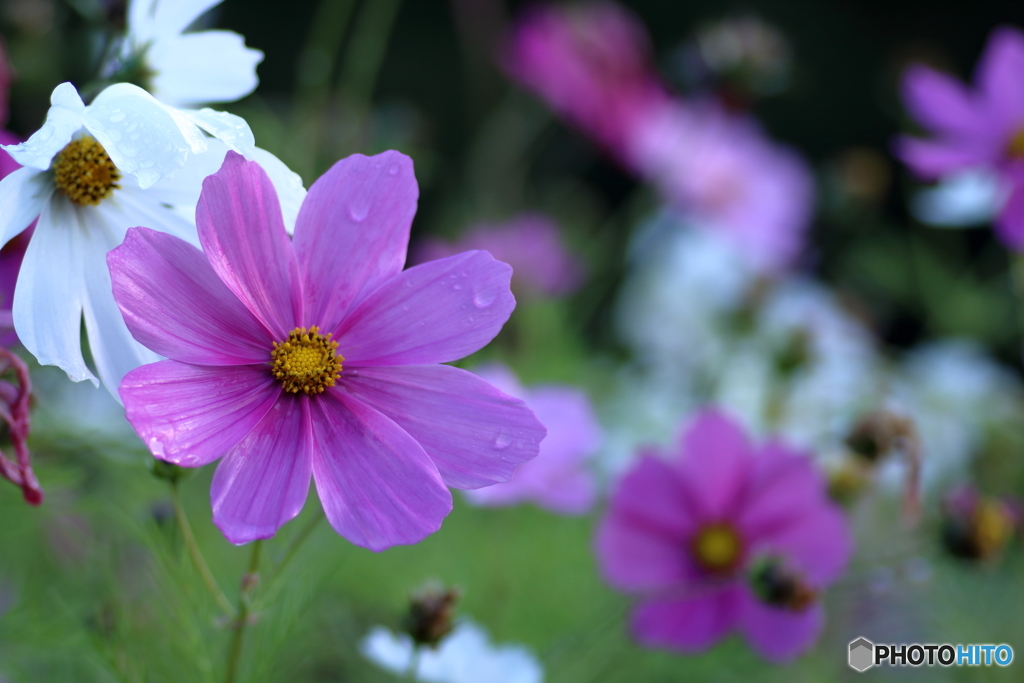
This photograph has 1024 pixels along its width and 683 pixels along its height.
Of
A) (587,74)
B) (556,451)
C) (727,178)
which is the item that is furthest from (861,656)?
(727,178)

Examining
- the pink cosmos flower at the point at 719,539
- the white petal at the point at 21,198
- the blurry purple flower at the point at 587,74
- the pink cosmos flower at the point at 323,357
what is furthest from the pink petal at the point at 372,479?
the blurry purple flower at the point at 587,74

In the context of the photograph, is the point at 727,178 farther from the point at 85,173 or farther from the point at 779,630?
the point at 85,173

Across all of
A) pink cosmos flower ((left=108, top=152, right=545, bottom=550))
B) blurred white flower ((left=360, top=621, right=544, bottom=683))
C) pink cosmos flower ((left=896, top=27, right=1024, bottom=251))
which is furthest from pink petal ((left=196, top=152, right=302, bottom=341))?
pink cosmos flower ((left=896, top=27, right=1024, bottom=251))

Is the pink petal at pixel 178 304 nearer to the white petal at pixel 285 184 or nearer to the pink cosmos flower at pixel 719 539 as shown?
the white petal at pixel 285 184

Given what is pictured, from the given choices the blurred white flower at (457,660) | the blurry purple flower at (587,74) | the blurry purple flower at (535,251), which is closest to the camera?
the blurred white flower at (457,660)

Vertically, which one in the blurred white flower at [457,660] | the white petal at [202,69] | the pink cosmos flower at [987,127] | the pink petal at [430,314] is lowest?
the blurred white flower at [457,660]

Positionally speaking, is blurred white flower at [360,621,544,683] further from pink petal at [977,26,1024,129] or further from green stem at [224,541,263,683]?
pink petal at [977,26,1024,129]
